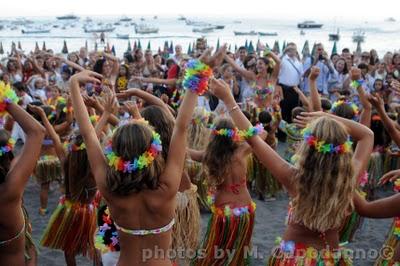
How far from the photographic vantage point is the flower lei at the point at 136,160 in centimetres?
242

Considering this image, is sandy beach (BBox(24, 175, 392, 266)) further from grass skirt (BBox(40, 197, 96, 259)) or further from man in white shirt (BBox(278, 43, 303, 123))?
man in white shirt (BBox(278, 43, 303, 123))

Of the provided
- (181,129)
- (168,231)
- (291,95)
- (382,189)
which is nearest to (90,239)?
(168,231)

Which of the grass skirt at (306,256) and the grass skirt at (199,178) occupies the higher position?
the grass skirt at (306,256)

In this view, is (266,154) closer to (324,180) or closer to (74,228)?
(324,180)

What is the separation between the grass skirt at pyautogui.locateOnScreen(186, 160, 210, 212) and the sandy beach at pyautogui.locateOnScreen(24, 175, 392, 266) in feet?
0.64

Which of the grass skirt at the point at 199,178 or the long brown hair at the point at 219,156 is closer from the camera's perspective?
the long brown hair at the point at 219,156

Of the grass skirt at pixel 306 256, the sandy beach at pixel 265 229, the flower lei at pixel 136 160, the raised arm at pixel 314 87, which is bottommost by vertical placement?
the sandy beach at pixel 265 229

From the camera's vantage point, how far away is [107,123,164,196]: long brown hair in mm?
2432

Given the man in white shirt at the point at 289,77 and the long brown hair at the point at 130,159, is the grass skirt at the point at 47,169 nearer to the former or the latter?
the long brown hair at the point at 130,159

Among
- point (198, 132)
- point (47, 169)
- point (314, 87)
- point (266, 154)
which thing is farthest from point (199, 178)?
point (266, 154)

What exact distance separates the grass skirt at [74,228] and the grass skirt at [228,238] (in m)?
1.08

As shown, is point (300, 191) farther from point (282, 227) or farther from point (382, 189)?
point (382, 189)

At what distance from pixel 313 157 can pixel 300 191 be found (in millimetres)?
232

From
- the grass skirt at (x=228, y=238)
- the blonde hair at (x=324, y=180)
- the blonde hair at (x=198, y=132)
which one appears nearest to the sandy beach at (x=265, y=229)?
the grass skirt at (x=228, y=238)
